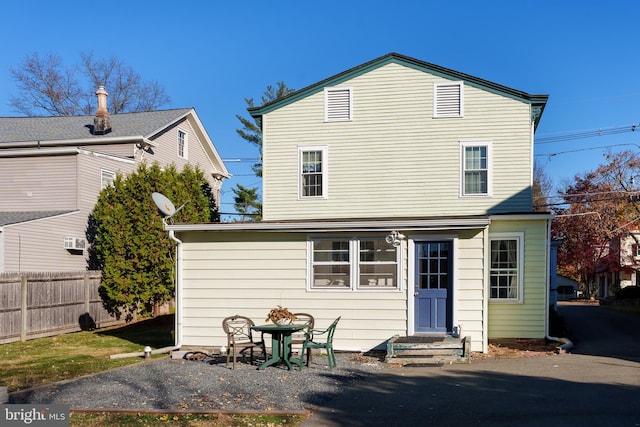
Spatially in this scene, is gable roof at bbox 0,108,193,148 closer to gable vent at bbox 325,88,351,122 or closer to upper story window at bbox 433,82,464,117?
gable vent at bbox 325,88,351,122

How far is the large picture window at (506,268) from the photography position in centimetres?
1469

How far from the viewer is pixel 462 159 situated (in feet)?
56.7

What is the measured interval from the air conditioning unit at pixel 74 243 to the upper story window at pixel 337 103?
9.25 metres

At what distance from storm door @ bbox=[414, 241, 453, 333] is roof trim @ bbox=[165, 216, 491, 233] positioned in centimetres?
54

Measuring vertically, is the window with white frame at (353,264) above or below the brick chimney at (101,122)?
below

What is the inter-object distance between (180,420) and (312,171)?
11653 millimetres

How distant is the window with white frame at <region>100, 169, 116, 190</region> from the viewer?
21891mm

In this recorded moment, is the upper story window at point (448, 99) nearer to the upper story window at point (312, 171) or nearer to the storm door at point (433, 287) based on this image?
the upper story window at point (312, 171)

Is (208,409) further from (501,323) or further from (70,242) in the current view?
(70,242)

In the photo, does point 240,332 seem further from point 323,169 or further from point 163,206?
point 323,169

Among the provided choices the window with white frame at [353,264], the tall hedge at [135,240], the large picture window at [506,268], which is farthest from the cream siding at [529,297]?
the tall hedge at [135,240]

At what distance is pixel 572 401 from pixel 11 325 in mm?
13880

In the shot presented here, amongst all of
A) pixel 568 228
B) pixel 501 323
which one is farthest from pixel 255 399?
pixel 568 228

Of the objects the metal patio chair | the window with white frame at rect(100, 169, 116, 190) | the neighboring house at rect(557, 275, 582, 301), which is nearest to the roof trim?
the metal patio chair
